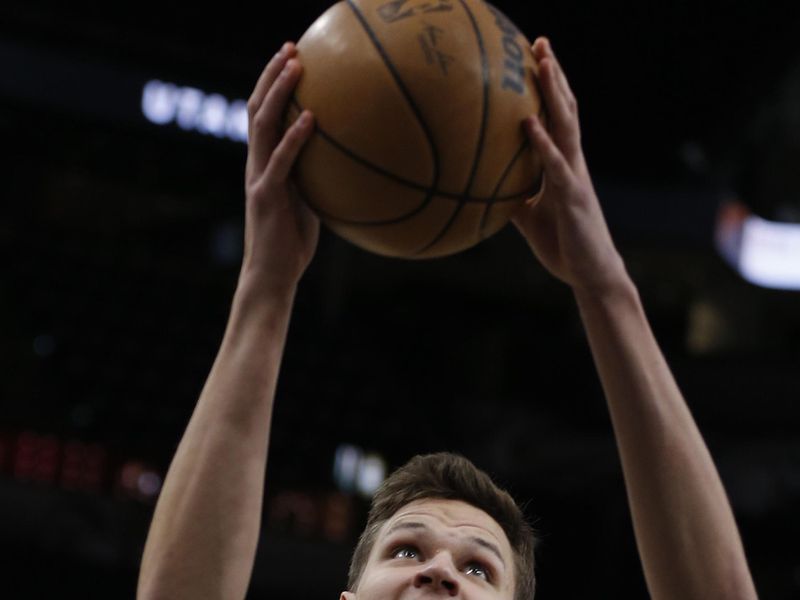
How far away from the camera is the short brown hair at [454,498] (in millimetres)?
2059

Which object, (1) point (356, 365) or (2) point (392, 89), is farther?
(1) point (356, 365)

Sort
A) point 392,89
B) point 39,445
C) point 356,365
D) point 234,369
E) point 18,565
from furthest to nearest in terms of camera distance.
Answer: point 356,365 < point 39,445 < point 18,565 < point 392,89 < point 234,369

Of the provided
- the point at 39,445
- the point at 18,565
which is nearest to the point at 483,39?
the point at 18,565

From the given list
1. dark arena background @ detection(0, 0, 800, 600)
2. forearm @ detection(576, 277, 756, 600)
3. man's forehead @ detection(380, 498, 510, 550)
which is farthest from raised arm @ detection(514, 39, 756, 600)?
dark arena background @ detection(0, 0, 800, 600)

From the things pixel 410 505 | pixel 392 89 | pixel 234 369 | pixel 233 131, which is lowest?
pixel 233 131

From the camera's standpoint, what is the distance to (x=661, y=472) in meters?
1.77

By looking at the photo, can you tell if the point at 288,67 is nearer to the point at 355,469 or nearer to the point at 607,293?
the point at 607,293

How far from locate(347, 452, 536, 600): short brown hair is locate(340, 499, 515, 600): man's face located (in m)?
0.03

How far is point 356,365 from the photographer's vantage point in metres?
9.75

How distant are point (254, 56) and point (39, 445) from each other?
435cm

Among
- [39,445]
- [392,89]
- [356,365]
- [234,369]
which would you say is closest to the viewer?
[234,369]

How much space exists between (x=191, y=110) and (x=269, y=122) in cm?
834

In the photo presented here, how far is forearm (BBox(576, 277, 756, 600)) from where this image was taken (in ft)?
5.66

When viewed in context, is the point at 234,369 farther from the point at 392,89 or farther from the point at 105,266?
the point at 105,266
